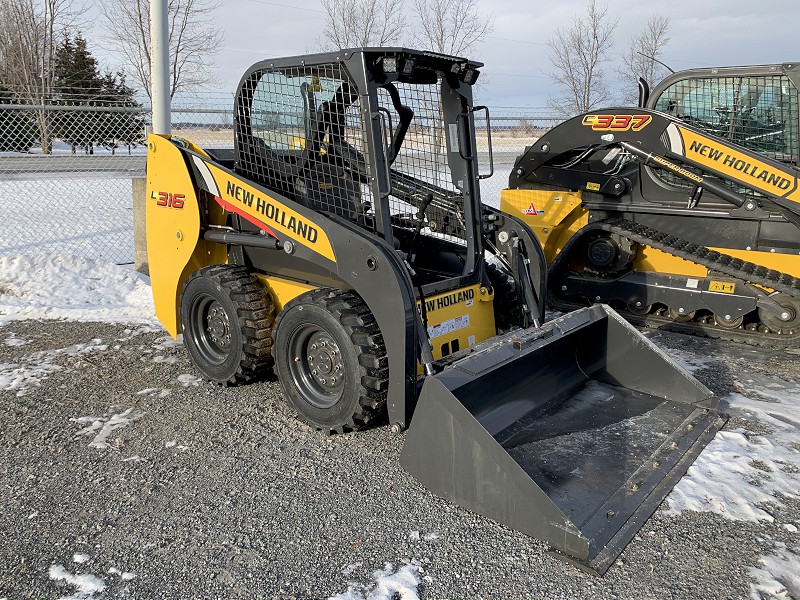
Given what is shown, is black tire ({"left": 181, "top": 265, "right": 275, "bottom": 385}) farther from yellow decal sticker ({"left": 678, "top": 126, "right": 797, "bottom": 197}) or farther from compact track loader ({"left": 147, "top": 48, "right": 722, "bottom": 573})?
yellow decal sticker ({"left": 678, "top": 126, "right": 797, "bottom": 197})

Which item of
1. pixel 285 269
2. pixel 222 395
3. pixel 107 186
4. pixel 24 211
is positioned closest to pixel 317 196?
pixel 285 269

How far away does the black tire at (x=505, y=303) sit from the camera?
4.99 meters

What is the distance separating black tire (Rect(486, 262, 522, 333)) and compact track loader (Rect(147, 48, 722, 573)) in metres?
0.01

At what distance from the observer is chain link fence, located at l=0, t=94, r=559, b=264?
9.19 m

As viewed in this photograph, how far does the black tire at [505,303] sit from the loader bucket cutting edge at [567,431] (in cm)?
49

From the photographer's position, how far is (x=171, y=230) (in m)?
5.31

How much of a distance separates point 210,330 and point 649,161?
4.30m

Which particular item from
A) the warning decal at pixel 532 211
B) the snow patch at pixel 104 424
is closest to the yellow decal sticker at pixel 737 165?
the warning decal at pixel 532 211

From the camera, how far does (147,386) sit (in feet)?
16.7

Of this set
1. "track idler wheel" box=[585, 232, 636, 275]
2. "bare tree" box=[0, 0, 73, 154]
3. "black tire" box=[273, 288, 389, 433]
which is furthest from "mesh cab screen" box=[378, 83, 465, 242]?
"bare tree" box=[0, 0, 73, 154]

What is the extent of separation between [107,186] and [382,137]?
11.6 m

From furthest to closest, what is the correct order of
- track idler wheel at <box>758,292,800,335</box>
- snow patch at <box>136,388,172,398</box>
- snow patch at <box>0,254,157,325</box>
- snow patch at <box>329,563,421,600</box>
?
snow patch at <box>0,254,157,325</box>
track idler wheel at <box>758,292,800,335</box>
snow patch at <box>136,388,172,398</box>
snow patch at <box>329,563,421,600</box>

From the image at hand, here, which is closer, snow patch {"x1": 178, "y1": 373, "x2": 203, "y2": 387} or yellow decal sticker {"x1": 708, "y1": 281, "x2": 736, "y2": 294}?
snow patch {"x1": 178, "y1": 373, "x2": 203, "y2": 387}

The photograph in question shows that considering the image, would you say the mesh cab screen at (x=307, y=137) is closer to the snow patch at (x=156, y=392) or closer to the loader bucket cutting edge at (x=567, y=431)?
the loader bucket cutting edge at (x=567, y=431)
